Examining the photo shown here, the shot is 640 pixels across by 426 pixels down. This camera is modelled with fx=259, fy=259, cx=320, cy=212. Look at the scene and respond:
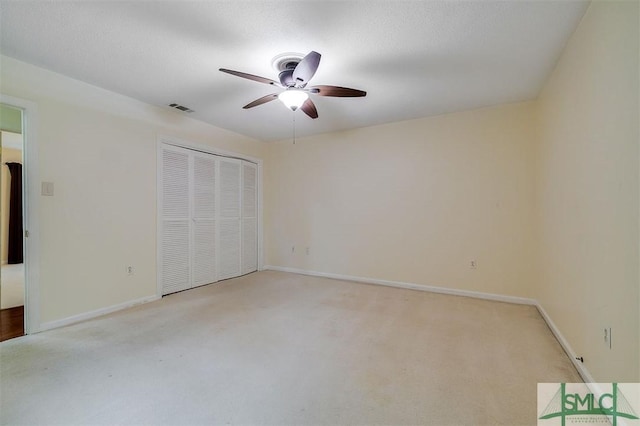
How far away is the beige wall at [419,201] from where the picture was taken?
127 inches

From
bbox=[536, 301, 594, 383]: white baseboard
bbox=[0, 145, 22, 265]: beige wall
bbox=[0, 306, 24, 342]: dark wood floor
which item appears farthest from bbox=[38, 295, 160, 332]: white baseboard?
bbox=[0, 145, 22, 265]: beige wall

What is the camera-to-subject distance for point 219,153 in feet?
13.7

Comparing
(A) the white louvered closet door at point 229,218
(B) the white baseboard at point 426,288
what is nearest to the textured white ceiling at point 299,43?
(A) the white louvered closet door at point 229,218

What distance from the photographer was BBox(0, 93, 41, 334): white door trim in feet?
7.68

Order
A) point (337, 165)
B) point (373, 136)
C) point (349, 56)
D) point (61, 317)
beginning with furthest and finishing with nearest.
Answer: point (337, 165), point (373, 136), point (61, 317), point (349, 56)

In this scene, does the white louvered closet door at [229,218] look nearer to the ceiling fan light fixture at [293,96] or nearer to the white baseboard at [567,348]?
the ceiling fan light fixture at [293,96]

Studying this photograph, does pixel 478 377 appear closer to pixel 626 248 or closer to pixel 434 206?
pixel 626 248

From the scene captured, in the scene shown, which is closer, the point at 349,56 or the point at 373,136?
the point at 349,56

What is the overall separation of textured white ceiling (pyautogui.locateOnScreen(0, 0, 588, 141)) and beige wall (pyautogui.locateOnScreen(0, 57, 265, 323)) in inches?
9.3

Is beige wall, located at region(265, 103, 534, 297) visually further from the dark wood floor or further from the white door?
the dark wood floor

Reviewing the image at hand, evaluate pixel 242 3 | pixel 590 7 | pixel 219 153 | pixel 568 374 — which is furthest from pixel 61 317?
pixel 590 7

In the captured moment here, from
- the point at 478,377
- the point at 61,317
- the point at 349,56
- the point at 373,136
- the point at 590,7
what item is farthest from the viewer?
the point at 373,136

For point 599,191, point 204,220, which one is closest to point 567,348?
point 599,191

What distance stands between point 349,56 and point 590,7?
5.07ft
